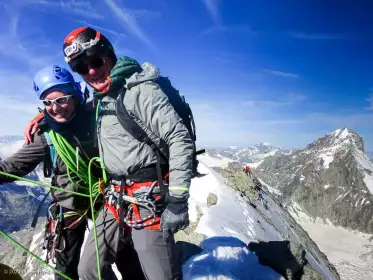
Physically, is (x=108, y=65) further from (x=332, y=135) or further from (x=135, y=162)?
(x=332, y=135)

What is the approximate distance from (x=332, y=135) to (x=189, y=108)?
441 feet

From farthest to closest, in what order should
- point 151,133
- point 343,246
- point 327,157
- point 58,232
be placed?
point 327,157 → point 343,246 → point 58,232 → point 151,133

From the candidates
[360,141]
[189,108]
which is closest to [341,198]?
[360,141]

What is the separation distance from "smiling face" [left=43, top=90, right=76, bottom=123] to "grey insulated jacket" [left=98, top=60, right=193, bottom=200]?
4.76 ft

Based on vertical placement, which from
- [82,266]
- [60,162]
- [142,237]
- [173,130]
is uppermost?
[173,130]

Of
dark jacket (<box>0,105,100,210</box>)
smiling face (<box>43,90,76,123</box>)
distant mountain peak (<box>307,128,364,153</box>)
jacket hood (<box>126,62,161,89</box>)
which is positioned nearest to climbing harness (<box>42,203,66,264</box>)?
dark jacket (<box>0,105,100,210</box>)

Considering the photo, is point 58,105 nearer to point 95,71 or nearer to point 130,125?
point 95,71

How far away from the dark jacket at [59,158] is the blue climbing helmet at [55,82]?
0.44 meters

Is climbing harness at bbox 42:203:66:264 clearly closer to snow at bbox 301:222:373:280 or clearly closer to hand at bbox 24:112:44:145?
hand at bbox 24:112:44:145

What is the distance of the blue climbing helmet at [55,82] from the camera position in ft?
16.0

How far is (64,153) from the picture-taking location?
491cm

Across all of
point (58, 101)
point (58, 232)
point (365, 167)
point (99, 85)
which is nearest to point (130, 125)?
point (99, 85)

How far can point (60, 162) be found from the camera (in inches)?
202

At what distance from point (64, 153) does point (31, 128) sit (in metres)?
0.82
